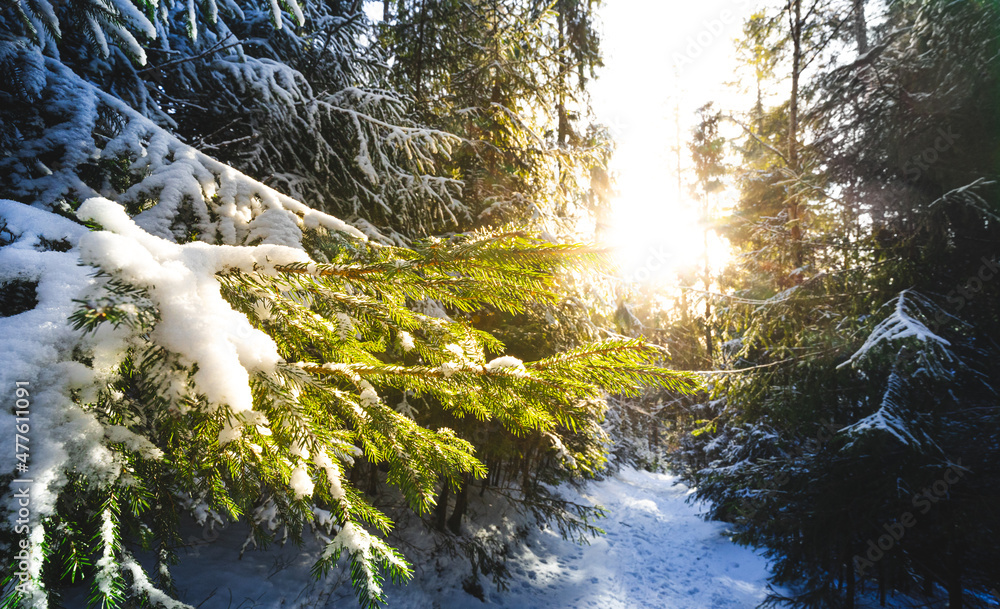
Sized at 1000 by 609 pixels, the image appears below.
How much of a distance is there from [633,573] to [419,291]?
978 centimetres

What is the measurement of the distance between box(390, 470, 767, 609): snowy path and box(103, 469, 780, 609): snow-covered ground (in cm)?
2

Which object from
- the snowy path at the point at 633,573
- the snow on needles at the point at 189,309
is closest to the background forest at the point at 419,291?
the snow on needles at the point at 189,309

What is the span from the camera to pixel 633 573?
8.01 metres

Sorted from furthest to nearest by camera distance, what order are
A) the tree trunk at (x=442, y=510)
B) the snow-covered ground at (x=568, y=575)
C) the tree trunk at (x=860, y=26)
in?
the tree trunk at (x=442, y=510)
the tree trunk at (x=860, y=26)
the snow-covered ground at (x=568, y=575)

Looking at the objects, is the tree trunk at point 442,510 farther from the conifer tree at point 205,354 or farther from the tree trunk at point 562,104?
the tree trunk at point 562,104

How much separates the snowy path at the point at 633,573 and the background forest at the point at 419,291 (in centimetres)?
78

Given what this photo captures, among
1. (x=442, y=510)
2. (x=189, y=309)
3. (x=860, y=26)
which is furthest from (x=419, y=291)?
(x=860, y=26)

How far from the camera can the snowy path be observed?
641 cm

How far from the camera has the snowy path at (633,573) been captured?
21.0 feet

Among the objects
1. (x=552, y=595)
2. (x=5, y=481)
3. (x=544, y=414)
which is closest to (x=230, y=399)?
(x=5, y=481)

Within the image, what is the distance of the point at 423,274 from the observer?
0.98m

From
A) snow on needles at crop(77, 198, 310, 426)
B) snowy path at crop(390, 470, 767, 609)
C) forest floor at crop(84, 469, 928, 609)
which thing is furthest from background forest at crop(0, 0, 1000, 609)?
snowy path at crop(390, 470, 767, 609)

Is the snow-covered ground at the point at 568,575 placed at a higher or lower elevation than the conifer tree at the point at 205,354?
lower

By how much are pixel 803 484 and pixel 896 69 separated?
5300 millimetres
